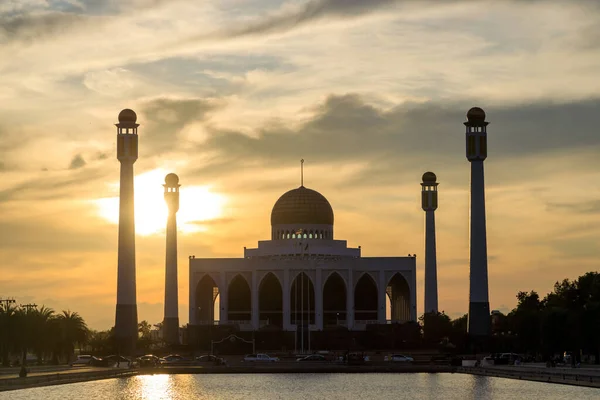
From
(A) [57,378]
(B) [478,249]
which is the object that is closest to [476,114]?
(B) [478,249]

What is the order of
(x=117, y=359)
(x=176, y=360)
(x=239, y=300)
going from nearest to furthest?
1. (x=117, y=359)
2. (x=176, y=360)
3. (x=239, y=300)

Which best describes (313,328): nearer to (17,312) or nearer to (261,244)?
(261,244)

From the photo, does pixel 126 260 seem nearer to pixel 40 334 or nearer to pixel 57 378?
pixel 40 334

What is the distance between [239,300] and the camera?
6821 inches

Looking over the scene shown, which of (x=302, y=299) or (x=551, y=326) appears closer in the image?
(x=551, y=326)

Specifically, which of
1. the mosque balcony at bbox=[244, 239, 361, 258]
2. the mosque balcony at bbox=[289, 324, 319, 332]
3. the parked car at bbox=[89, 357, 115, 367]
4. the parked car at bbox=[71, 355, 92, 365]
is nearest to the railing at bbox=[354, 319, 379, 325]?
the mosque balcony at bbox=[289, 324, 319, 332]

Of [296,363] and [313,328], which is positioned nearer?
[296,363]

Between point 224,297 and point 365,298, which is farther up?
point 224,297

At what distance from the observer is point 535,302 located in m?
161

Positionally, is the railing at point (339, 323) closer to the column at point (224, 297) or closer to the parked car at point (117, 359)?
the column at point (224, 297)

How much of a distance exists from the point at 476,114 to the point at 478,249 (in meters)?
15.2

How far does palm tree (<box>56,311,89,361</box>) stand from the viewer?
5886 inches

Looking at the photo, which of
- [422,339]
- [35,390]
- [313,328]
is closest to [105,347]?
[313,328]

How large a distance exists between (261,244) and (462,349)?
34198 mm
